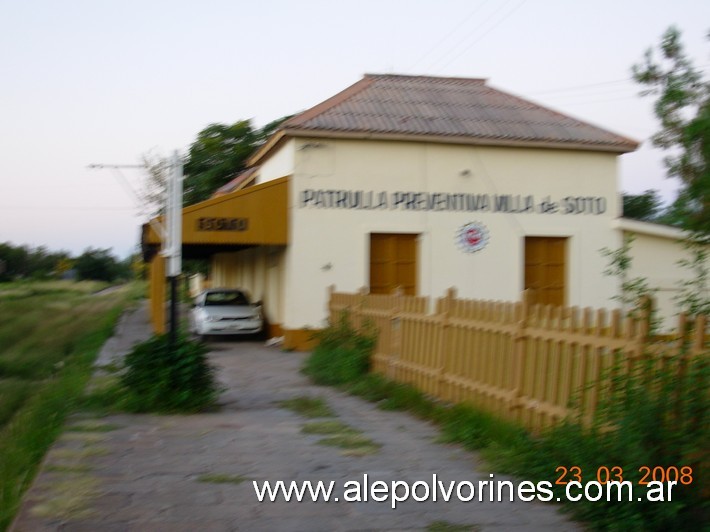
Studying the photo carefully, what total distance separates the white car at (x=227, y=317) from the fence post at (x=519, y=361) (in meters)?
14.0

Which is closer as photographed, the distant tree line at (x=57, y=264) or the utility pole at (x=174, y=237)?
the utility pole at (x=174, y=237)

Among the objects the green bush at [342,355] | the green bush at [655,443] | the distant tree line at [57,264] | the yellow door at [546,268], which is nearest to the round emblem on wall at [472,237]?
the yellow door at [546,268]

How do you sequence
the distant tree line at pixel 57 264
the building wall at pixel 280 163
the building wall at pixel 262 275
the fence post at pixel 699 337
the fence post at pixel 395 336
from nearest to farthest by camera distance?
the fence post at pixel 699 337 < the fence post at pixel 395 336 < the building wall at pixel 280 163 < the building wall at pixel 262 275 < the distant tree line at pixel 57 264

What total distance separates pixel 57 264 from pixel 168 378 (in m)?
105

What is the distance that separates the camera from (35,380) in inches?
622

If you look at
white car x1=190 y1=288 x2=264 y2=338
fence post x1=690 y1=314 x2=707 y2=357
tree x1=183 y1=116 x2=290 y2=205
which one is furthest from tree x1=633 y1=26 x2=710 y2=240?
tree x1=183 y1=116 x2=290 y2=205

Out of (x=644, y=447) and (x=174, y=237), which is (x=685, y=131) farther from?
(x=174, y=237)

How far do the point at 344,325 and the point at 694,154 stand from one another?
9291mm

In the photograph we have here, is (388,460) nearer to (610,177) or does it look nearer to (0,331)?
(610,177)

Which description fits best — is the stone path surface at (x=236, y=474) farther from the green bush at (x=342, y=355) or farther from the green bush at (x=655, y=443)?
the green bush at (x=342, y=355)

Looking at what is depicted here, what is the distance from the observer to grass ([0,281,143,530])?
7715 mm

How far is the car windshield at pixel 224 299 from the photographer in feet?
75.5

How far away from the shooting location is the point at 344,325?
15.2 meters

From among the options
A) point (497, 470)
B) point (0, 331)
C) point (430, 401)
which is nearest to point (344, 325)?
point (430, 401)
